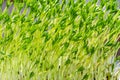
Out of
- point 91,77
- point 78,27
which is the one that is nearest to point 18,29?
point 78,27

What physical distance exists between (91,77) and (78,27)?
9.9 inches

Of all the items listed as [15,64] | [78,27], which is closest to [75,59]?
[78,27]

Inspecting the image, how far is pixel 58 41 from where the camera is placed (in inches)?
55.0

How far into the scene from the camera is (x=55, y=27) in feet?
4.65

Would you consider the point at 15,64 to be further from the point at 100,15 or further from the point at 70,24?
the point at 100,15

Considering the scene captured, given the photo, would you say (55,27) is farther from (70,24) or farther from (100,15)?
(100,15)

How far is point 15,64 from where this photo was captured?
1.48 metres

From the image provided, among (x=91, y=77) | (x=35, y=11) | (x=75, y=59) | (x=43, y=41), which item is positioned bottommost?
(x=91, y=77)

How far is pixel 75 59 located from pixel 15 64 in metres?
0.26

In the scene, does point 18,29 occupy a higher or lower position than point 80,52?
higher

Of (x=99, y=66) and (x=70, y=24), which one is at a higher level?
(x=70, y=24)

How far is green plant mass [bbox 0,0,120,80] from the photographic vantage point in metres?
1.40

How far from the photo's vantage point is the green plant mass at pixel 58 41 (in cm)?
140

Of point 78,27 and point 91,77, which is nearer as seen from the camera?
point 78,27
